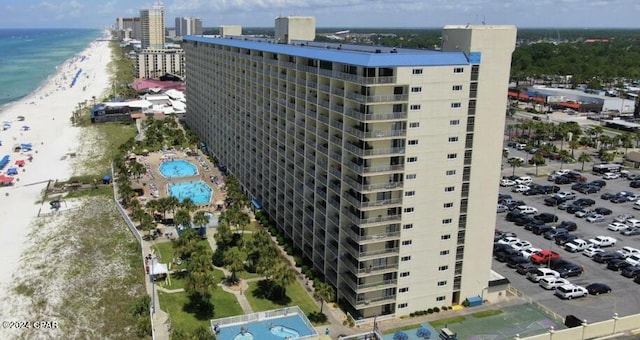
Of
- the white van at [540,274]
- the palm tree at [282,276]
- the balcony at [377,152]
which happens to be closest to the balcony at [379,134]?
the balcony at [377,152]

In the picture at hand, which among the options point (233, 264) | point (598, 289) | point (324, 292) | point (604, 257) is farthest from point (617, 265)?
point (233, 264)

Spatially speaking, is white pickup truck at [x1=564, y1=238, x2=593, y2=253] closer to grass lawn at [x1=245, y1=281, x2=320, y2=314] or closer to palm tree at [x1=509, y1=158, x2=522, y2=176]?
palm tree at [x1=509, y1=158, x2=522, y2=176]

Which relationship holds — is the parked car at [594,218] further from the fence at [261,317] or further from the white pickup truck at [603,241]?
the fence at [261,317]

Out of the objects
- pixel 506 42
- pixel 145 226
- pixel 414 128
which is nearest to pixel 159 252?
pixel 145 226

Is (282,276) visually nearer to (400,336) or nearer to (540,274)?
(400,336)

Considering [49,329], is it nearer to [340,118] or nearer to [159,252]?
[159,252]

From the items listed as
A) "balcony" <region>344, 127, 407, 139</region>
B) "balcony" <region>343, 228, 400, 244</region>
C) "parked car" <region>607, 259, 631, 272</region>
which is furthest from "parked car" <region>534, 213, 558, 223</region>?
"balcony" <region>344, 127, 407, 139</region>

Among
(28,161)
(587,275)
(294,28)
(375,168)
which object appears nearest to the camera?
(375,168)
